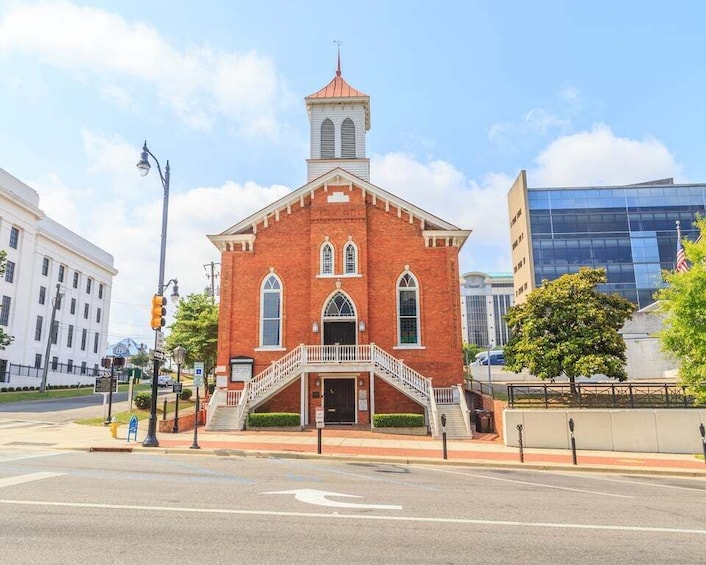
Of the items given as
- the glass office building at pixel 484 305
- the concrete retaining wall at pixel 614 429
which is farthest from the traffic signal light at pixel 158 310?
the glass office building at pixel 484 305

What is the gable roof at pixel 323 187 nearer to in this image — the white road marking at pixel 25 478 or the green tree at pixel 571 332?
the green tree at pixel 571 332

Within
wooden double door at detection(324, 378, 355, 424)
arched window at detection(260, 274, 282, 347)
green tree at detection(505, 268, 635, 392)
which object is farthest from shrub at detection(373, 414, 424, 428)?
arched window at detection(260, 274, 282, 347)

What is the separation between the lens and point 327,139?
30.5m

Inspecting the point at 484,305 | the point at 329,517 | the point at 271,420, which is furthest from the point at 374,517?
the point at 484,305

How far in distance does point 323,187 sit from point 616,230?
64.3 metres

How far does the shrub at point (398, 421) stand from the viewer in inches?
816

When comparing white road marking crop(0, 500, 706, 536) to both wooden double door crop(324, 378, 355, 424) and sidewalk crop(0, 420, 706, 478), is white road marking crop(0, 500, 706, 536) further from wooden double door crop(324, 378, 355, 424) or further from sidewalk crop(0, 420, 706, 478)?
wooden double door crop(324, 378, 355, 424)

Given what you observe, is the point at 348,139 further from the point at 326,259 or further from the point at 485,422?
the point at 485,422

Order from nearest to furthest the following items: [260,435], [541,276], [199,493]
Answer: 1. [199,493]
2. [260,435]
3. [541,276]

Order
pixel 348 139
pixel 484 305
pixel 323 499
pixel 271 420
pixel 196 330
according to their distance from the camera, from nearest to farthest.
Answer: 1. pixel 323 499
2. pixel 271 420
3. pixel 348 139
4. pixel 196 330
5. pixel 484 305

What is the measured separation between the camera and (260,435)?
1975 cm

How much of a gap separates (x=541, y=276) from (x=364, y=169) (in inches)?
2118

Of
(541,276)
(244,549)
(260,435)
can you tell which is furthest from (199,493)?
(541,276)

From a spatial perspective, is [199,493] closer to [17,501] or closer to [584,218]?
[17,501]
